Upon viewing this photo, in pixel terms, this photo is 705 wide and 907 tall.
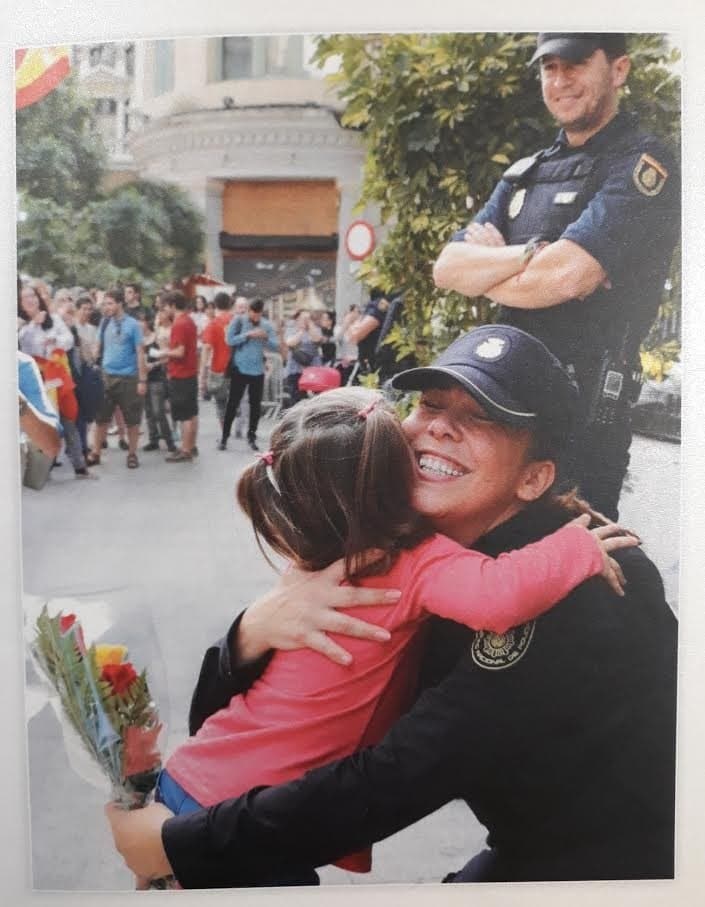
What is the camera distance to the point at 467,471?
80.5 inches

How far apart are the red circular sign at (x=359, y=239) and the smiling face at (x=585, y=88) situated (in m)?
0.50

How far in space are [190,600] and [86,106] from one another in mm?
1178

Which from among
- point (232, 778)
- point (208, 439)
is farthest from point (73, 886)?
point (208, 439)

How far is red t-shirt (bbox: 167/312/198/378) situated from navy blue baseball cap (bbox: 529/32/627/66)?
1.00 metres

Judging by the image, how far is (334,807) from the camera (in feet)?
6.69

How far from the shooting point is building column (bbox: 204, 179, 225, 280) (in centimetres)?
213

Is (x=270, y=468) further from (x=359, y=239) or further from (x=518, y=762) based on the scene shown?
(x=518, y=762)

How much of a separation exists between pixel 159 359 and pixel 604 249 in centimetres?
106

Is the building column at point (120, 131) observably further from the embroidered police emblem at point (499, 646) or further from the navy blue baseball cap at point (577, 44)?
the embroidered police emblem at point (499, 646)

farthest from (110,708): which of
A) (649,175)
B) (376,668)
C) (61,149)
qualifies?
(649,175)

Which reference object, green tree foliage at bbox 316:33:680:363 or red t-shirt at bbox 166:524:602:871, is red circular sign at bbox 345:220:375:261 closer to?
green tree foliage at bbox 316:33:680:363

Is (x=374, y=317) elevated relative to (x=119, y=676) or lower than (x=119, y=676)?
elevated

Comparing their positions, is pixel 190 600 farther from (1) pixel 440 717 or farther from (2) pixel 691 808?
(2) pixel 691 808

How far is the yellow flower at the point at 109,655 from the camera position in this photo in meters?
2.14
